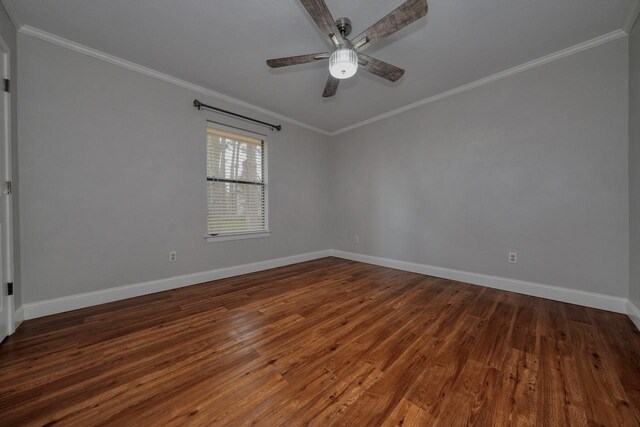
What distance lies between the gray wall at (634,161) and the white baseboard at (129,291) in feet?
13.2

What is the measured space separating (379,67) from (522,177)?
6.93 feet

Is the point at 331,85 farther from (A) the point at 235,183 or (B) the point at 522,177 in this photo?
(B) the point at 522,177

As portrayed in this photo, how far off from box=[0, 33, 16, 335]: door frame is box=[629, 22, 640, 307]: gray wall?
16.6 ft

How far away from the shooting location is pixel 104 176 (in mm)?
2441

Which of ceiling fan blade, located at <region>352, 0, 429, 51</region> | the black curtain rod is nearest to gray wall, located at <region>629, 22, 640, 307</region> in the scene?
ceiling fan blade, located at <region>352, 0, 429, 51</region>

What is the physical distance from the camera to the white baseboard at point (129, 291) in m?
2.13

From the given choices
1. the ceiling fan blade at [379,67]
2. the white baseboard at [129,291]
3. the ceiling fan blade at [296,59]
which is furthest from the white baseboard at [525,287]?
the ceiling fan blade at [296,59]

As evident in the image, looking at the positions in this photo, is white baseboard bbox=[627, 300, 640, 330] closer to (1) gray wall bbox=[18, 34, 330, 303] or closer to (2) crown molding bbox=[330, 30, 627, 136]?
(2) crown molding bbox=[330, 30, 627, 136]

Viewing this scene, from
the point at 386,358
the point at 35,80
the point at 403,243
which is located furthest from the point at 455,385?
the point at 35,80

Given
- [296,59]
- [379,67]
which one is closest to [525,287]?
[379,67]

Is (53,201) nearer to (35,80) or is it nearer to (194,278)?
(35,80)

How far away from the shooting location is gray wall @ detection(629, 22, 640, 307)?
196 centimetres

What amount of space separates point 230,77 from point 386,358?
3.33 metres

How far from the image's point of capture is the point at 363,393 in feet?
4.09
